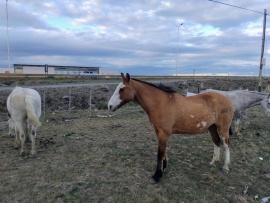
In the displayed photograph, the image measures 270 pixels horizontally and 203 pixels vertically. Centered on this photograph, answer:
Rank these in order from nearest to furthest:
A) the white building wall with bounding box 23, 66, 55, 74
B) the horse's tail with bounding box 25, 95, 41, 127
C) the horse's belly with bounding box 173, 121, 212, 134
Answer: the horse's belly with bounding box 173, 121, 212, 134, the horse's tail with bounding box 25, 95, 41, 127, the white building wall with bounding box 23, 66, 55, 74

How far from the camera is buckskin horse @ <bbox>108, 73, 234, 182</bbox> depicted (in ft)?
18.6

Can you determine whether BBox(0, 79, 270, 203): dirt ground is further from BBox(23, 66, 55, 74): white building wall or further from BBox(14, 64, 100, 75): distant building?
BBox(23, 66, 55, 74): white building wall

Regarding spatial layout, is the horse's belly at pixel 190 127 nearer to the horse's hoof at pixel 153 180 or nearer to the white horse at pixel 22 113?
the horse's hoof at pixel 153 180

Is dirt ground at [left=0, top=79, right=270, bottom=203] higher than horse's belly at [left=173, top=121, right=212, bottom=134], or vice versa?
horse's belly at [left=173, top=121, right=212, bottom=134]

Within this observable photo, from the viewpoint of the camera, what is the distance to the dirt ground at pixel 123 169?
521 centimetres

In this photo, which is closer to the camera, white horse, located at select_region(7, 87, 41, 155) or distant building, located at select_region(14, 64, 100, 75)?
white horse, located at select_region(7, 87, 41, 155)

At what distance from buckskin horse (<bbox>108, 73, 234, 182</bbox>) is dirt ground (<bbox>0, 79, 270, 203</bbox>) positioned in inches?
20.3

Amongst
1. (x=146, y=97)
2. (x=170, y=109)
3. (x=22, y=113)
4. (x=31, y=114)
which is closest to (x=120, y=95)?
(x=146, y=97)

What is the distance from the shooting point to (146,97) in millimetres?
5801

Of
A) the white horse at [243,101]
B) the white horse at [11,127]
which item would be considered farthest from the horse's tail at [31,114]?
the white horse at [243,101]

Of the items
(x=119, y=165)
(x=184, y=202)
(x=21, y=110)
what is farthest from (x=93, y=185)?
(x=21, y=110)

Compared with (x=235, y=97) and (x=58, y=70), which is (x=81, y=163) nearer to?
(x=235, y=97)

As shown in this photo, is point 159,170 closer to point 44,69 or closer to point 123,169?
point 123,169

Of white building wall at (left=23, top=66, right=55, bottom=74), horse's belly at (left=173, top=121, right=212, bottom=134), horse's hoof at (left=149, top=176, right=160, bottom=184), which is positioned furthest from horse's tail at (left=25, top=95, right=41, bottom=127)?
white building wall at (left=23, top=66, right=55, bottom=74)
